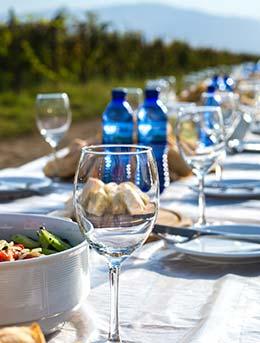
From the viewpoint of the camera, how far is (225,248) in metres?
1.35

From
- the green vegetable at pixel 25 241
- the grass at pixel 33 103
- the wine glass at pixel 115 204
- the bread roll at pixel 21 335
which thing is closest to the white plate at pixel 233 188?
the green vegetable at pixel 25 241

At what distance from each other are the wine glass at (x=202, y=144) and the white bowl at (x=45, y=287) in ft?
1.94

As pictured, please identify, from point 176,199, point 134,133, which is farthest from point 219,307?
point 134,133

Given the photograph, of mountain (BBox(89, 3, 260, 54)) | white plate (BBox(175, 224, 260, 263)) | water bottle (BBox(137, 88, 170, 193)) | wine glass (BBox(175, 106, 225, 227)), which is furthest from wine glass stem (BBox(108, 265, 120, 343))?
mountain (BBox(89, 3, 260, 54))

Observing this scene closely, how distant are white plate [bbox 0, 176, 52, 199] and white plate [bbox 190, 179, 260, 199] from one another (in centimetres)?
38

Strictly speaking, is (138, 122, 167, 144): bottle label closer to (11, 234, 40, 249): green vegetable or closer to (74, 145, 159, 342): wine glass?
(11, 234, 40, 249): green vegetable

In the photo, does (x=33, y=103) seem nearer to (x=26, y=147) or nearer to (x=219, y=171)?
(x=26, y=147)

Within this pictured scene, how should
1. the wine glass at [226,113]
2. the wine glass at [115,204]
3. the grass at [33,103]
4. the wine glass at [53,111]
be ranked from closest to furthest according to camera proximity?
the wine glass at [115,204], the wine glass at [53,111], the wine glass at [226,113], the grass at [33,103]

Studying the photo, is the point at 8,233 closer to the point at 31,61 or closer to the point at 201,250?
the point at 201,250

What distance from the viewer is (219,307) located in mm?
1071

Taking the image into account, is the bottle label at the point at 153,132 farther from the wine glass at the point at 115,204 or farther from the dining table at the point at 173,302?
the wine glass at the point at 115,204

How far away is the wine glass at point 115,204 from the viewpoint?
0.88m

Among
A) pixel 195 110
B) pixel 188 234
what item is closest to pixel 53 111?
pixel 195 110

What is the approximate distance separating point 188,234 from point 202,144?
11.1 inches
